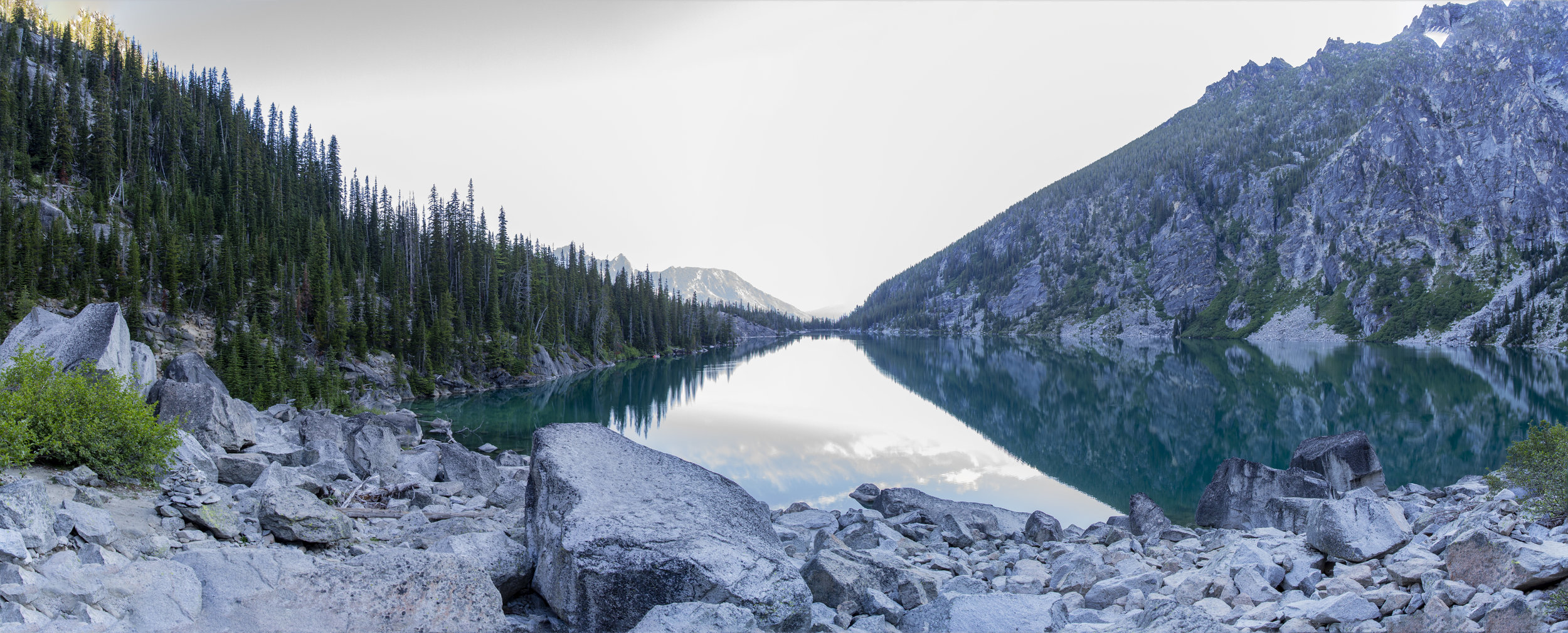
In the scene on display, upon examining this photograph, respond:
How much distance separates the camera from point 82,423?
862cm

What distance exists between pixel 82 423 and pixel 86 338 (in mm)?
10257

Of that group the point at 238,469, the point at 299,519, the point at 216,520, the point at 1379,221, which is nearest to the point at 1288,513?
the point at 299,519

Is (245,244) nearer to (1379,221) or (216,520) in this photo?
(216,520)

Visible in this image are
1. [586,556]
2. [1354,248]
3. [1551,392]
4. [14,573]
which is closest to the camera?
[14,573]

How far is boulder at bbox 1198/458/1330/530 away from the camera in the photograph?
16.0 metres

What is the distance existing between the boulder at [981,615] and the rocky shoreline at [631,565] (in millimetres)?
32

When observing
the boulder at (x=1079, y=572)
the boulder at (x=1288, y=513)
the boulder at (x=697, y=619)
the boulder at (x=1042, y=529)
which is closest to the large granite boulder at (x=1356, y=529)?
the boulder at (x=1079, y=572)

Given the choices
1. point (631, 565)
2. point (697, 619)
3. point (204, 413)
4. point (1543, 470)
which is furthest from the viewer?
point (204, 413)

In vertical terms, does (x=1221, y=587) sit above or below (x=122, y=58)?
below

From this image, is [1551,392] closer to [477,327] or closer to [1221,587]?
[1221,587]

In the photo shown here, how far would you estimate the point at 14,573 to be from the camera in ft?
15.6

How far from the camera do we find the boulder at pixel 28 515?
5.52 m

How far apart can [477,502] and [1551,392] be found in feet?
203

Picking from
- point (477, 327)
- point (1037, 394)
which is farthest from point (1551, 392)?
point (477, 327)
